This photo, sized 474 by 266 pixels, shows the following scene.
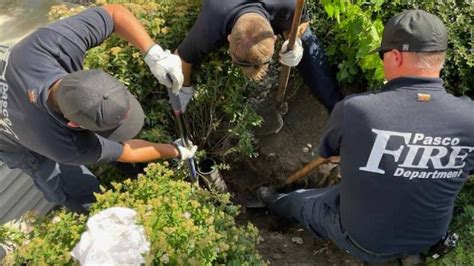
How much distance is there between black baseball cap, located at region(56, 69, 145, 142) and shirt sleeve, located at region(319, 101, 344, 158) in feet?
3.63

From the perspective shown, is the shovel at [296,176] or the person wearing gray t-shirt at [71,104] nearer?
the person wearing gray t-shirt at [71,104]

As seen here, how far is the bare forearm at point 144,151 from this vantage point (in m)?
2.94

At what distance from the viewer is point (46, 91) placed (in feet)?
8.10

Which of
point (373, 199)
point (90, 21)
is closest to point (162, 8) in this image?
point (90, 21)

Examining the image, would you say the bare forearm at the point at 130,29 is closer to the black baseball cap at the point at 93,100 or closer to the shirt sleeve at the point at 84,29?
the shirt sleeve at the point at 84,29

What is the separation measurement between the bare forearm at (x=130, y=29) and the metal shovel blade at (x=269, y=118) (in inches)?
41.1

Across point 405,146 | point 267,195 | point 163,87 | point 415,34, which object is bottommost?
point 267,195

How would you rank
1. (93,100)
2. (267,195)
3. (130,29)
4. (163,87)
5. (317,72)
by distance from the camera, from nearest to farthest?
1. (93,100)
2. (130,29)
3. (163,87)
4. (317,72)
5. (267,195)

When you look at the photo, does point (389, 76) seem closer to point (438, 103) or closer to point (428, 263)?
point (438, 103)

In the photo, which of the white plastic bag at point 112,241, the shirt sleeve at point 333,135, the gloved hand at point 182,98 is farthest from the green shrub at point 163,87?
the white plastic bag at point 112,241

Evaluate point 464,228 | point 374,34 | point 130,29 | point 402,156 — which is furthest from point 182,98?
point 464,228

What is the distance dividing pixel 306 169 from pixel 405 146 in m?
1.14

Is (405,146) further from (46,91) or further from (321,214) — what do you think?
(46,91)

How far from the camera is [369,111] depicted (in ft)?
8.09
